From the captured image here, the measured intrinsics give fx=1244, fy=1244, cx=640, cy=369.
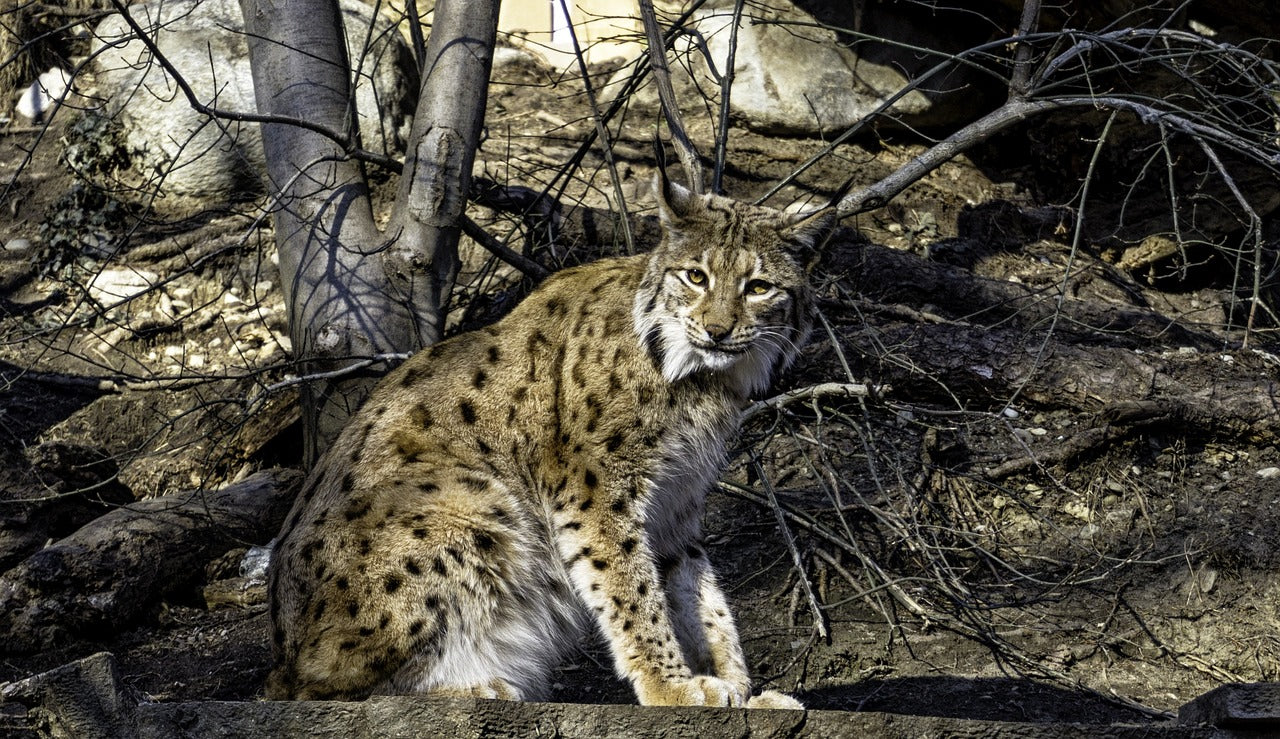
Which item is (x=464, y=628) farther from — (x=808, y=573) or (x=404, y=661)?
(x=808, y=573)

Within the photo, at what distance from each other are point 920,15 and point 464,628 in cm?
773

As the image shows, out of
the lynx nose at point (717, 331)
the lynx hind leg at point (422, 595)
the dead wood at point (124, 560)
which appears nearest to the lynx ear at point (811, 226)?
the lynx nose at point (717, 331)

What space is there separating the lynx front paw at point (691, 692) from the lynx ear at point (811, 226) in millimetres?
1778

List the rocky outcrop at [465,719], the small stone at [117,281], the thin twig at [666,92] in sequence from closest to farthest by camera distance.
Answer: the rocky outcrop at [465,719] < the thin twig at [666,92] < the small stone at [117,281]

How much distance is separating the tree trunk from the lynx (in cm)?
161

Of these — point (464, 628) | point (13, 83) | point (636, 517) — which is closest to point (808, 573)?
point (636, 517)

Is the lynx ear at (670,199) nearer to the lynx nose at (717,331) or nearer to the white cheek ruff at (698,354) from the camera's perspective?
the white cheek ruff at (698,354)

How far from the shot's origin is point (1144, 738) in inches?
145

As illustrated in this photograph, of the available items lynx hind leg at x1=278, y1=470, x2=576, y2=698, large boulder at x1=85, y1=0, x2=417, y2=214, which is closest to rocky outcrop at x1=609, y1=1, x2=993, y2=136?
large boulder at x1=85, y1=0, x2=417, y2=214

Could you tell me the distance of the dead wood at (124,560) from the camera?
6297 mm

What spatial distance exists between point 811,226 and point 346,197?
3049 mm

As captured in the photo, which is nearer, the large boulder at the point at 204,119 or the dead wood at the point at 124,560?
the dead wood at the point at 124,560

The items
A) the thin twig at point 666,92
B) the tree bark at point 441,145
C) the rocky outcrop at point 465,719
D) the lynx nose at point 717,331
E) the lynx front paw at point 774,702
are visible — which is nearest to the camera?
the rocky outcrop at point 465,719

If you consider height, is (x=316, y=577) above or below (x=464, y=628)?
above
